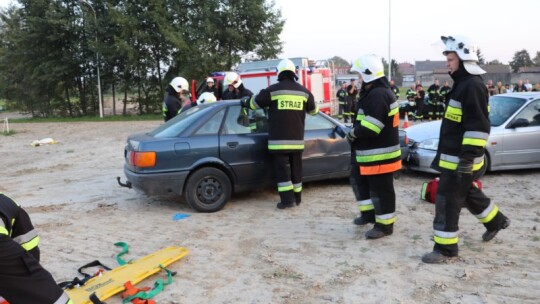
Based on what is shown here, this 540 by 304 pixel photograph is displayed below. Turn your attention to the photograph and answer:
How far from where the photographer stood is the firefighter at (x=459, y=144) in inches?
154

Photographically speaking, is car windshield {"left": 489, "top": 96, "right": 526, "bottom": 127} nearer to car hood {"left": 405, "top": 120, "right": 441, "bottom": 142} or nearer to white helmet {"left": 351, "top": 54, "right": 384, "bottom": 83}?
car hood {"left": 405, "top": 120, "right": 441, "bottom": 142}

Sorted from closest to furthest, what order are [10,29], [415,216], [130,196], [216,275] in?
[216,275], [415,216], [130,196], [10,29]

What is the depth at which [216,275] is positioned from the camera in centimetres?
407

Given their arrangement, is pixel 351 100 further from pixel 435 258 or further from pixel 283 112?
pixel 435 258

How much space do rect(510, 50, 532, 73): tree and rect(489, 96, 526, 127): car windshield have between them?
3896 inches

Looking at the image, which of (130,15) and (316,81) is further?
(130,15)

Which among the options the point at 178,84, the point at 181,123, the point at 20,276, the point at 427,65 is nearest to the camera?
the point at 20,276

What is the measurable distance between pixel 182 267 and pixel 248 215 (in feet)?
5.66

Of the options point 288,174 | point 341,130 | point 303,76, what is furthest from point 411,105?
point 288,174

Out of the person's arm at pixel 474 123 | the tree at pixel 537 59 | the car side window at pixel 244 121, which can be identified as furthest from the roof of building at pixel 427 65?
the person's arm at pixel 474 123

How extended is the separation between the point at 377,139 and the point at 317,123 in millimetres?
2040

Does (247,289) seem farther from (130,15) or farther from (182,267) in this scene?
(130,15)

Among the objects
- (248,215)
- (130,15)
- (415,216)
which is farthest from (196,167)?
(130,15)

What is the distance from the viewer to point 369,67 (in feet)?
15.4
